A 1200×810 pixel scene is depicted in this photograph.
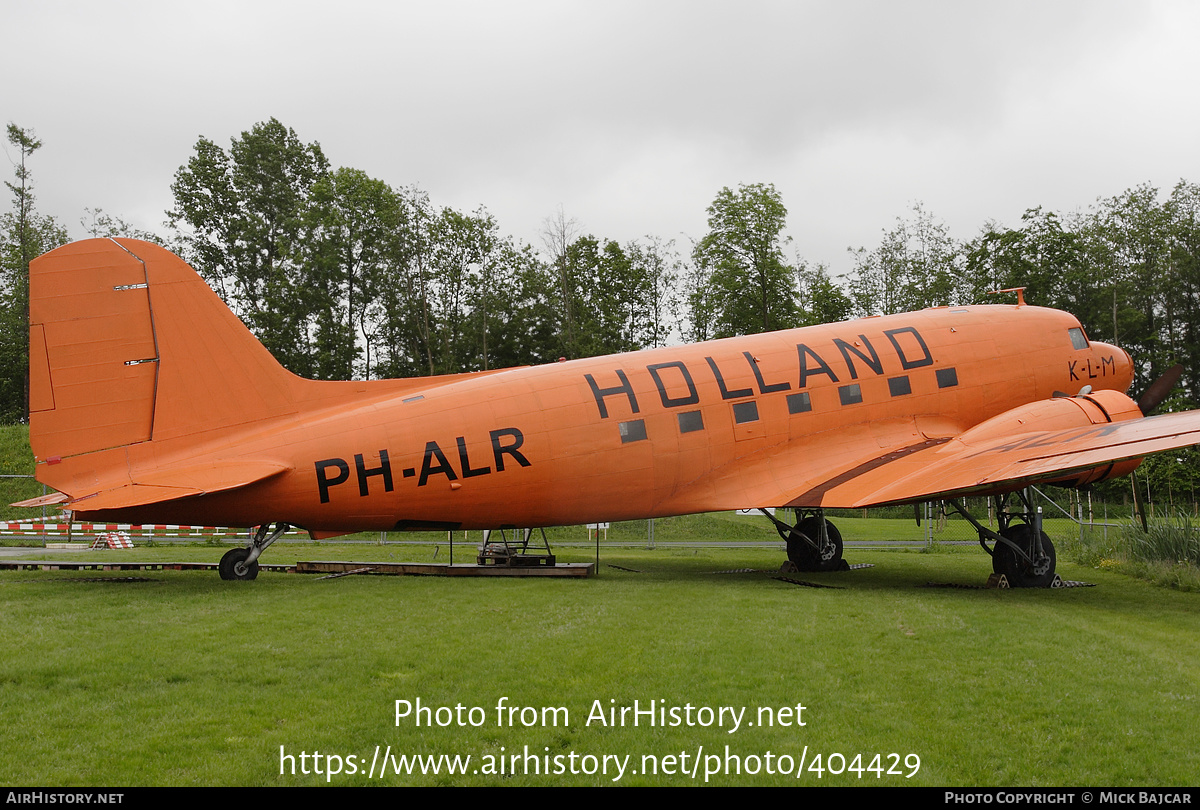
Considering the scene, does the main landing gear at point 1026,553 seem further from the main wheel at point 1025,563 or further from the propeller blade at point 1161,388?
the propeller blade at point 1161,388

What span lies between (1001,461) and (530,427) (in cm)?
806

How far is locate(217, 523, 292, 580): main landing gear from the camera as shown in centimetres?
1407

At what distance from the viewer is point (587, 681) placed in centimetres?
733

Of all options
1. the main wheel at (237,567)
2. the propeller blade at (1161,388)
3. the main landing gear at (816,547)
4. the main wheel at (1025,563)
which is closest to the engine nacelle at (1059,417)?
the main wheel at (1025,563)

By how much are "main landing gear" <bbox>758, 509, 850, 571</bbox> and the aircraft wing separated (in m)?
2.93

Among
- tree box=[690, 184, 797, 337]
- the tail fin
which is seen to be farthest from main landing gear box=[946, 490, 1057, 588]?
tree box=[690, 184, 797, 337]

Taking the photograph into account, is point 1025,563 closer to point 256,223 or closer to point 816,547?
point 816,547

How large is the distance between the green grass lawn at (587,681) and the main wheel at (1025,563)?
5.26 feet

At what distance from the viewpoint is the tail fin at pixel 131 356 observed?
1262cm

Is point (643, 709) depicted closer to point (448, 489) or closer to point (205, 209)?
point (448, 489)

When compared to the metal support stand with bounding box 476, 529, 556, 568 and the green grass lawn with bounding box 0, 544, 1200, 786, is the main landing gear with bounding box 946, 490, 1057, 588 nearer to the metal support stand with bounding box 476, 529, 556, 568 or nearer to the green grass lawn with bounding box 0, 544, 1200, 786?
the green grass lawn with bounding box 0, 544, 1200, 786

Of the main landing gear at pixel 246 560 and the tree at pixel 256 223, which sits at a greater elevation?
the tree at pixel 256 223

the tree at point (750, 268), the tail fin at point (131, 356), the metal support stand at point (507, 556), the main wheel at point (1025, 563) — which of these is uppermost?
the tree at point (750, 268)

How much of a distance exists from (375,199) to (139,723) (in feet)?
156
